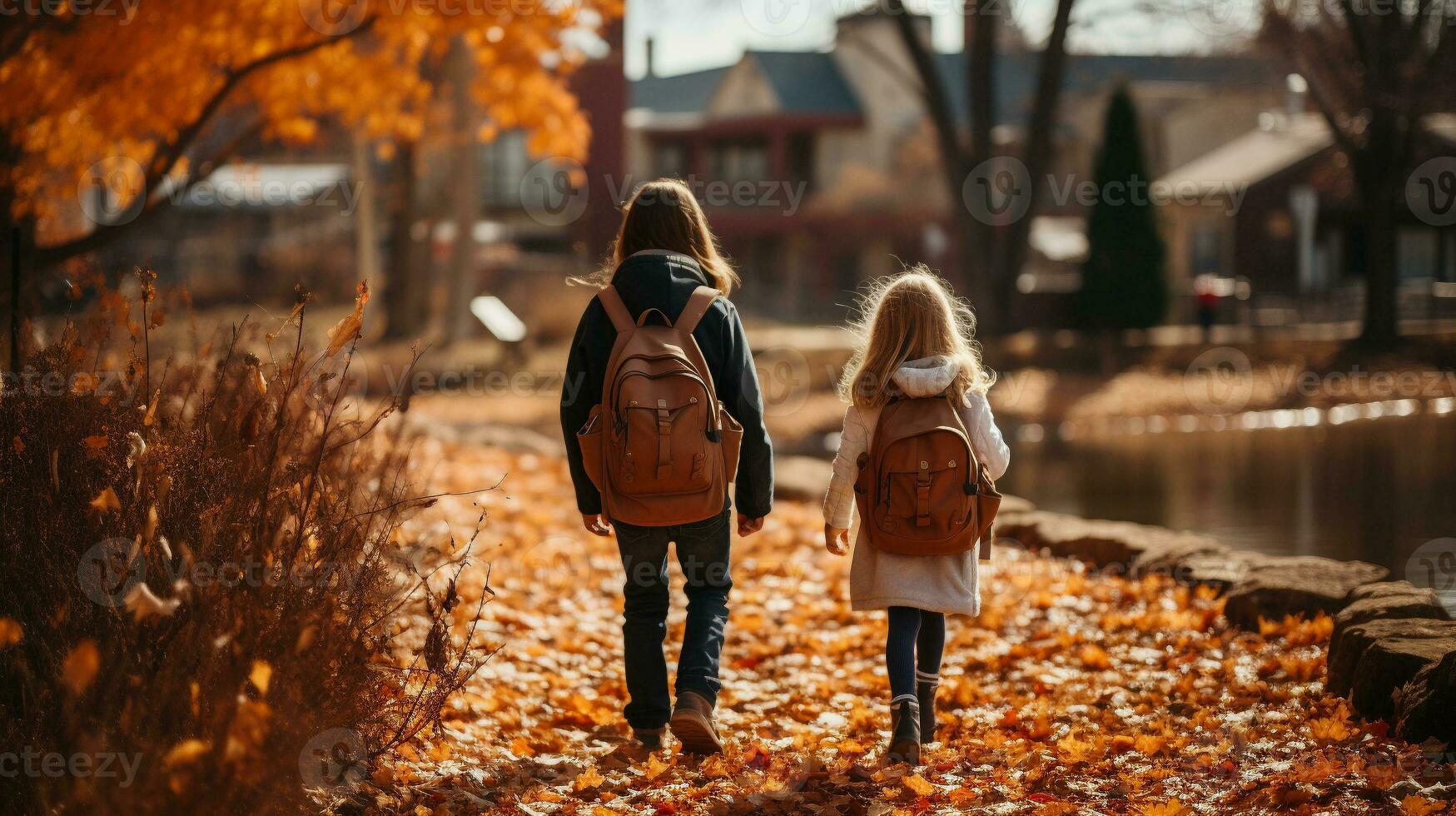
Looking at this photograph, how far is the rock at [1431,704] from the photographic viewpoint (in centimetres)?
413

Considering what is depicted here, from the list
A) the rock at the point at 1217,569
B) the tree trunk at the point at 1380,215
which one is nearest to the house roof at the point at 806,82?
the tree trunk at the point at 1380,215

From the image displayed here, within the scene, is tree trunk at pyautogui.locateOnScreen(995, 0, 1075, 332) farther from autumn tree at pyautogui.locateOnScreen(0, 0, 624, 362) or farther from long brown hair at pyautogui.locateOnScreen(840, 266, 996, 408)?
long brown hair at pyautogui.locateOnScreen(840, 266, 996, 408)

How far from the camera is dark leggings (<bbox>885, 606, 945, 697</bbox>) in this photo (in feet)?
14.9

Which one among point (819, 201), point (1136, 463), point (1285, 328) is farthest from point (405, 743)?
point (819, 201)

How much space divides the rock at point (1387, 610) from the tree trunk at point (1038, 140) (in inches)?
636

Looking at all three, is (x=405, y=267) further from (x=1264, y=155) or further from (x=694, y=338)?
(x=694, y=338)

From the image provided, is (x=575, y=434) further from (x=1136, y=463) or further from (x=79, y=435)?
(x=1136, y=463)

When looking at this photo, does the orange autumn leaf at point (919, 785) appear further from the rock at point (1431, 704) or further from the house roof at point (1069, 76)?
the house roof at point (1069, 76)

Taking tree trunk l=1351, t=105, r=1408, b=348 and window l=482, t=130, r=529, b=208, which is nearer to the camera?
tree trunk l=1351, t=105, r=1408, b=348

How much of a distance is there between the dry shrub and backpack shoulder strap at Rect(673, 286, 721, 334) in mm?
995

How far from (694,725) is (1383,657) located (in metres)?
2.29

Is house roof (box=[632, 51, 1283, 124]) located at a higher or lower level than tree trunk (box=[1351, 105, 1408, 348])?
higher

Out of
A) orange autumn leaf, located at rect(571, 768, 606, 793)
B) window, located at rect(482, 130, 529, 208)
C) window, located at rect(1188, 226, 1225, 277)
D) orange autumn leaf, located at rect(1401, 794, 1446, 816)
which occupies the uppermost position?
window, located at rect(482, 130, 529, 208)

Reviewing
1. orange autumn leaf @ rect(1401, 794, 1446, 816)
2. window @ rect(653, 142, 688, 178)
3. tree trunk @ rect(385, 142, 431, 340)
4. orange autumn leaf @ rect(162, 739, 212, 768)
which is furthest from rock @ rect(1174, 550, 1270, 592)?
→ window @ rect(653, 142, 688, 178)
